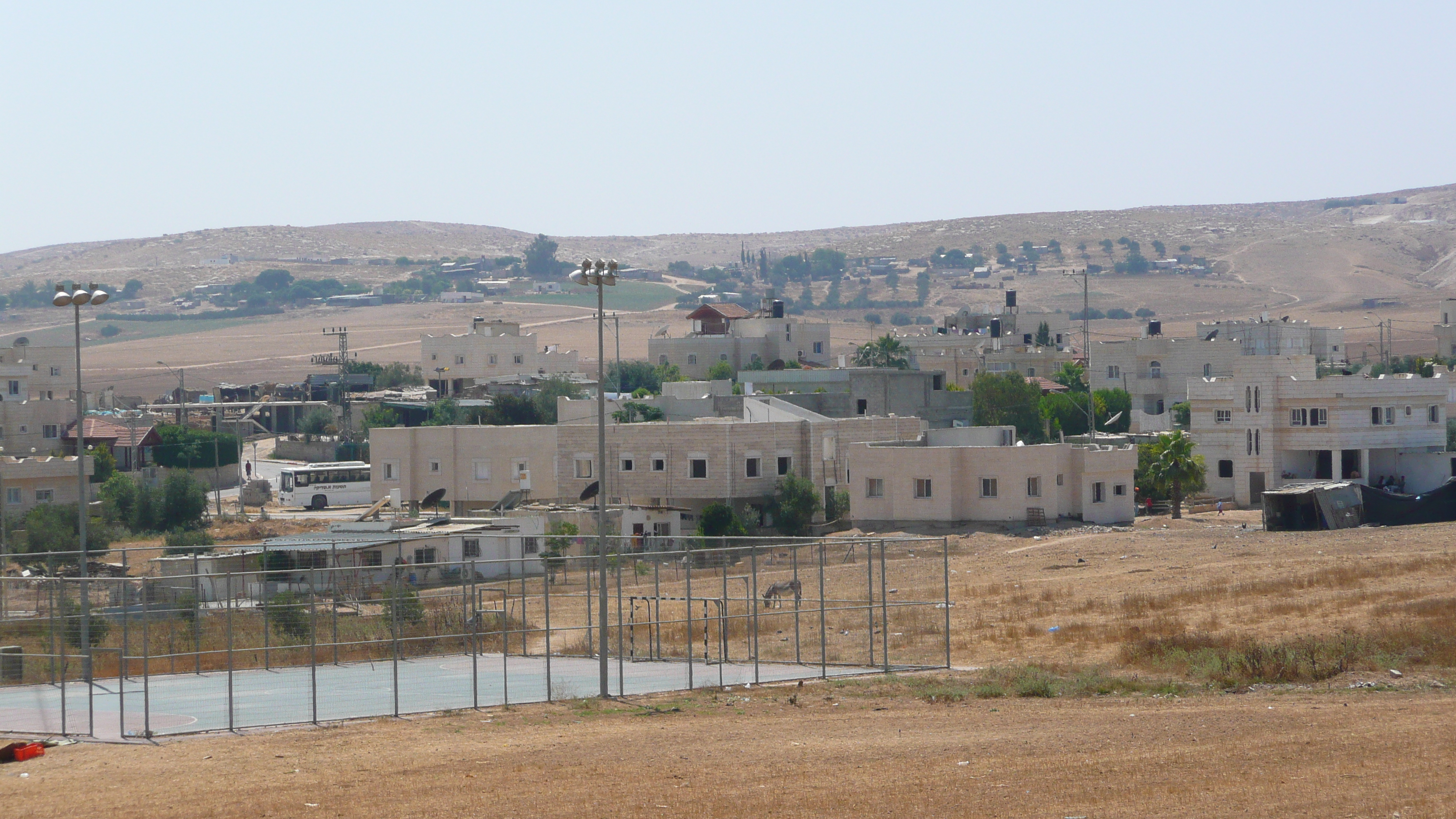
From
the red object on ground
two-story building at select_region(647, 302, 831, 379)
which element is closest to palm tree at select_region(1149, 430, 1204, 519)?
the red object on ground

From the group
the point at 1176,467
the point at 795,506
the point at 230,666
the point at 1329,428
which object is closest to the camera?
the point at 230,666

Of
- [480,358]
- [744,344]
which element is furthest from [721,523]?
[480,358]

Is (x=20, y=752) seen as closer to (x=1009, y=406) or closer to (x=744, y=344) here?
(x=1009, y=406)

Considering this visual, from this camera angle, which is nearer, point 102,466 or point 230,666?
point 230,666

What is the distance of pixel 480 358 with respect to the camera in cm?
12725

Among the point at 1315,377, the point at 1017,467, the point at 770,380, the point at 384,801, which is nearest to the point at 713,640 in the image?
the point at 384,801

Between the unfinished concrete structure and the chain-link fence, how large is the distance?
1858 cm

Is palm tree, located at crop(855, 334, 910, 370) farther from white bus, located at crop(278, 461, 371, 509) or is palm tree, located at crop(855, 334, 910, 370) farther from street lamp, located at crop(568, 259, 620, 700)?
street lamp, located at crop(568, 259, 620, 700)

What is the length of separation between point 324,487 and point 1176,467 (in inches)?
1682

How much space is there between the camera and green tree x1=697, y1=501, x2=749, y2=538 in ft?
195

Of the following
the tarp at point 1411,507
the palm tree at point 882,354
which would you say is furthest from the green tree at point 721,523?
the palm tree at point 882,354

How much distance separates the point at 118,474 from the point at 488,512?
2333 centimetres

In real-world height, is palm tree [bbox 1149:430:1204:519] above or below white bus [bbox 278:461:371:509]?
above

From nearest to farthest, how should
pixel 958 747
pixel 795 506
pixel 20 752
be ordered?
pixel 958 747
pixel 20 752
pixel 795 506
